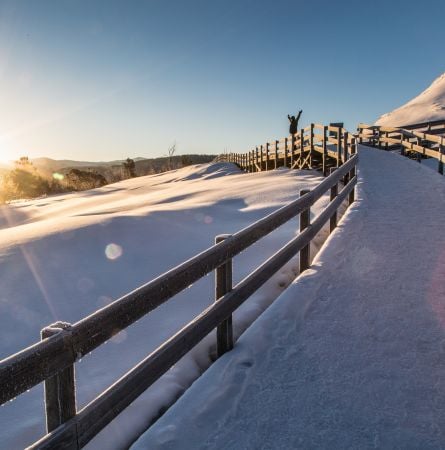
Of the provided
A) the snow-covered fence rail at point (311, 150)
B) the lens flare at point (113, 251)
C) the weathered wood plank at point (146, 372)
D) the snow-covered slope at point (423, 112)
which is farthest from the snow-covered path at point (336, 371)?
the snow-covered slope at point (423, 112)

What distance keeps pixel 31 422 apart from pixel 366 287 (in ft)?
11.3

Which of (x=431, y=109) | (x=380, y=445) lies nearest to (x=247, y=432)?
(x=380, y=445)

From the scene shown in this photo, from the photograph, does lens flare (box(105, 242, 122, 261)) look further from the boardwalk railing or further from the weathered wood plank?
the boardwalk railing

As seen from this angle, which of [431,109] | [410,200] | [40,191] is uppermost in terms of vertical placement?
[431,109]

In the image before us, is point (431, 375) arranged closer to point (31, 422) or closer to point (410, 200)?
point (31, 422)

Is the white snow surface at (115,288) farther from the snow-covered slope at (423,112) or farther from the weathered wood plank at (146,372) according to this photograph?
the snow-covered slope at (423,112)

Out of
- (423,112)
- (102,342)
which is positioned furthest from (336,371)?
(423,112)

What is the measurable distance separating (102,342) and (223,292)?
56.1 inches

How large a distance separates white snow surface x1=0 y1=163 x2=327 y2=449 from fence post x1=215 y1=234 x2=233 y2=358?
33 centimetres

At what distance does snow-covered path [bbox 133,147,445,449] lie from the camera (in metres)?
2.48

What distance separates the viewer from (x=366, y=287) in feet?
15.0

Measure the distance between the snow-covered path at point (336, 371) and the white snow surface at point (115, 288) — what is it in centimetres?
43

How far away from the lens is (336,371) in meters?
3.07

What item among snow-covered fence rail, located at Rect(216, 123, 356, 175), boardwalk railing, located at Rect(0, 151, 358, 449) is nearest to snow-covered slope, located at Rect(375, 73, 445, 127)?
snow-covered fence rail, located at Rect(216, 123, 356, 175)
